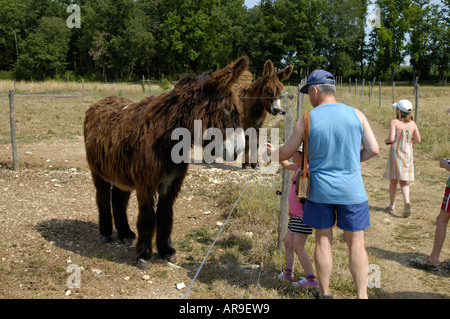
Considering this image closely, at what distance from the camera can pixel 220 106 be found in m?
3.78

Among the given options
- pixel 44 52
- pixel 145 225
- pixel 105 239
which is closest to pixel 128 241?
pixel 105 239

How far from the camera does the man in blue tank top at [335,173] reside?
9.59ft

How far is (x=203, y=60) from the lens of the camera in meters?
51.9

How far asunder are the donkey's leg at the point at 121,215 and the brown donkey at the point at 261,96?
324cm

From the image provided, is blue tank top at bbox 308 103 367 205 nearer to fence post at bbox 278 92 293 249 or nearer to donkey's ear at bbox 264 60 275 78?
fence post at bbox 278 92 293 249

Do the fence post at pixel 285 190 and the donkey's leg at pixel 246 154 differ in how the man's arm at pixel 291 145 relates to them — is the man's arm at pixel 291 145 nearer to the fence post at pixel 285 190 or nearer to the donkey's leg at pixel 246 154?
the fence post at pixel 285 190

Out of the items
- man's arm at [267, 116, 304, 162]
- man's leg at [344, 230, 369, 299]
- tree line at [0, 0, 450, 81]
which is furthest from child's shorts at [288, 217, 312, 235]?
tree line at [0, 0, 450, 81]

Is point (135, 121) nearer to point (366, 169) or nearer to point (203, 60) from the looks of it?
point (366, 169)

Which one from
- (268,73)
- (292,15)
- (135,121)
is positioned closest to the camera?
(135,121)

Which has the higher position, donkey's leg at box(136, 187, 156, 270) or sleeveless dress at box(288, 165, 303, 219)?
sleeveless dress at box(288, 165, 303, 219)

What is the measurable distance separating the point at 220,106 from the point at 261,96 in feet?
13.6

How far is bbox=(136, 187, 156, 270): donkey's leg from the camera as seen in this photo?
163 inches

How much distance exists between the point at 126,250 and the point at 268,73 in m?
4.59
